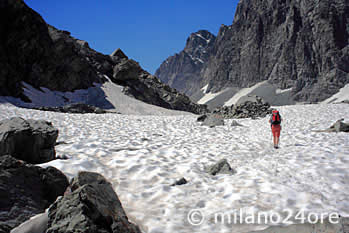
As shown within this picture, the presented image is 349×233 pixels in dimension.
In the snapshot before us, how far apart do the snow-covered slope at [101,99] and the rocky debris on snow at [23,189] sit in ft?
98.5

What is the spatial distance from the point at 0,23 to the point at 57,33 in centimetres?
1099

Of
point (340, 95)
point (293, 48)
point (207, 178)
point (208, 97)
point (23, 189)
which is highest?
point (293, 48)

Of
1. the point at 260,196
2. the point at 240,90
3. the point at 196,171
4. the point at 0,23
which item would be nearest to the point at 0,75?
the point at 0,23

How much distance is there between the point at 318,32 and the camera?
105000 mm

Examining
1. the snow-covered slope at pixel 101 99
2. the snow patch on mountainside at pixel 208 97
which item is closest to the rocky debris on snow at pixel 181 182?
the snow-covered slope at pixel 101 99

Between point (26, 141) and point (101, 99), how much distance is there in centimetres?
3507

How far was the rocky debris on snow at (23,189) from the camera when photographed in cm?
263

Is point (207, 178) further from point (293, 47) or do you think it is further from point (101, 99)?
point (293, 47)

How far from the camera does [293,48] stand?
378 ft

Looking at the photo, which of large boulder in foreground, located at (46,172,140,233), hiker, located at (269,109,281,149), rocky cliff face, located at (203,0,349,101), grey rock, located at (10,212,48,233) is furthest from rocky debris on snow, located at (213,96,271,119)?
rocky cliff face, located at (203,0,349,101)

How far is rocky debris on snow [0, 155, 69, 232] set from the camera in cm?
263

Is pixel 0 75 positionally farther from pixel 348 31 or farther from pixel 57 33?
pixel 348 31

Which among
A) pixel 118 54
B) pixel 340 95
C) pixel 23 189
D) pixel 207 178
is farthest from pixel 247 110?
pixel 340 95

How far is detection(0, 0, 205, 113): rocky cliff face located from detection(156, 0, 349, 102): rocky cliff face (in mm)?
85160
